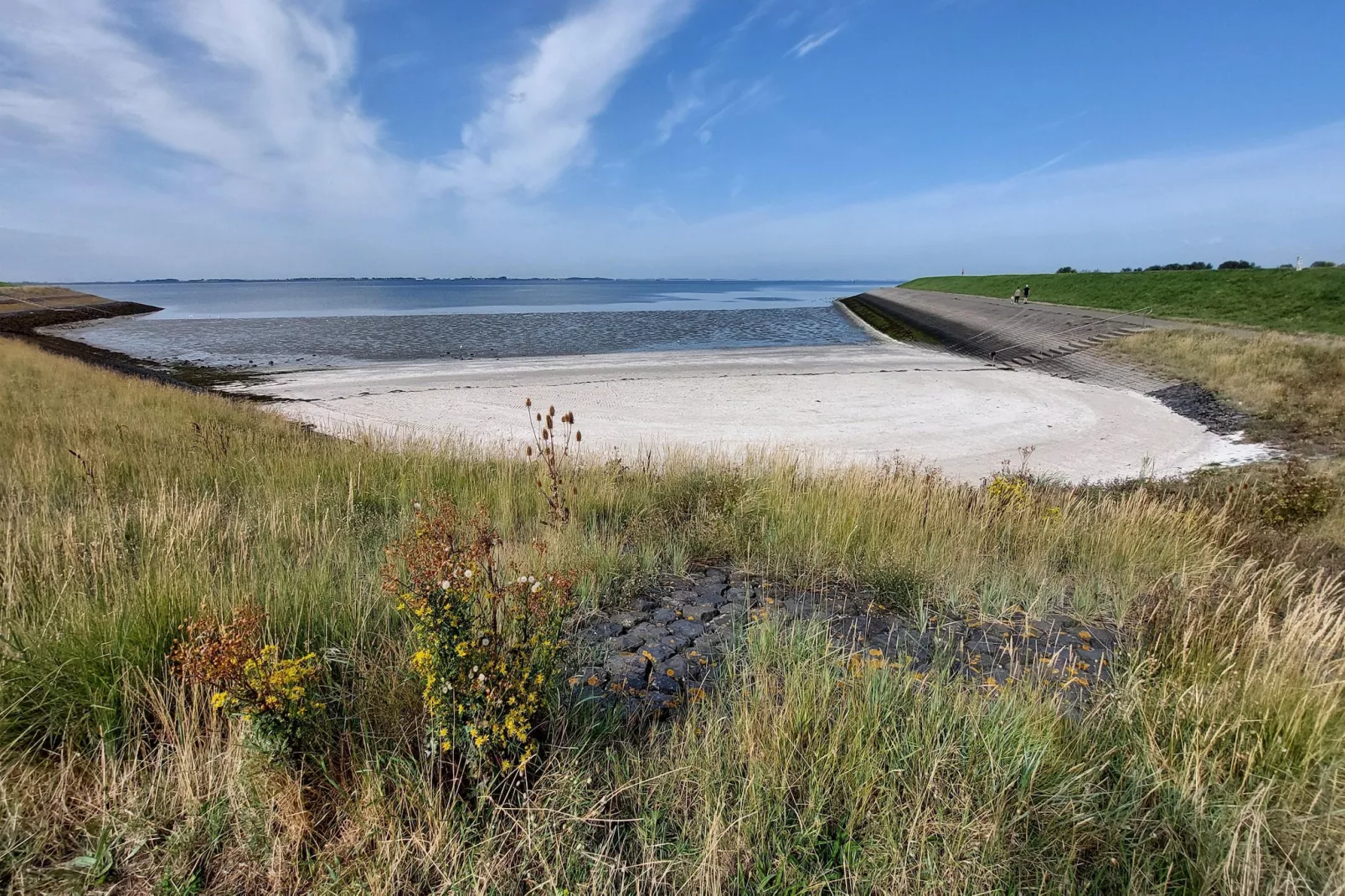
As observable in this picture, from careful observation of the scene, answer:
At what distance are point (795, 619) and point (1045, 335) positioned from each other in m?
37.4

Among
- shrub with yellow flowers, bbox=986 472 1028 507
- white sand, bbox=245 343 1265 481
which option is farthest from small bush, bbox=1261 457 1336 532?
shrub with yellow flowers, bbox=986 472 1028 507

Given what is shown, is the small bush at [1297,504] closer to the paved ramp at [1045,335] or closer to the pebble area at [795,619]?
the pebble area at [795,619]

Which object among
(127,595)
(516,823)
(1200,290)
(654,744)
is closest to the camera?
(516,823)

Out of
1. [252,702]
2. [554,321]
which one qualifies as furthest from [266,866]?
[554,321]

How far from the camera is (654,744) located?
251 cm

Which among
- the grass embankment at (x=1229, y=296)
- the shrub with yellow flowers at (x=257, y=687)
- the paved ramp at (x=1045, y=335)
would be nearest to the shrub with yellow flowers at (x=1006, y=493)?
the shrub with yellow flowers at (x=257, y=687)

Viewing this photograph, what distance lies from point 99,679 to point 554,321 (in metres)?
57.5

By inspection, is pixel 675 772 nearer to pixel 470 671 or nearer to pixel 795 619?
pixel 470 671

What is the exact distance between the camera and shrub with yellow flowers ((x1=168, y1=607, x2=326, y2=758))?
214 cm

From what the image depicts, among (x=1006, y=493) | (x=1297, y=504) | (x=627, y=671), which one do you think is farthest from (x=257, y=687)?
(x=1297, y=504)

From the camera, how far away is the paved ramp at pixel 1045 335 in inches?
1011

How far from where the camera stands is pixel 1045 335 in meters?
34.2

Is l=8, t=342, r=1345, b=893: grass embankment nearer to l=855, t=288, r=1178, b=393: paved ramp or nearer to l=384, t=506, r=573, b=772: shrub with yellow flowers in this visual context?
l=384, t=506, r=573, b=772: shrub with yellow flowers

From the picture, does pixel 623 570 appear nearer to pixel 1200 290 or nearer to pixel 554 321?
pixel 1200 290
